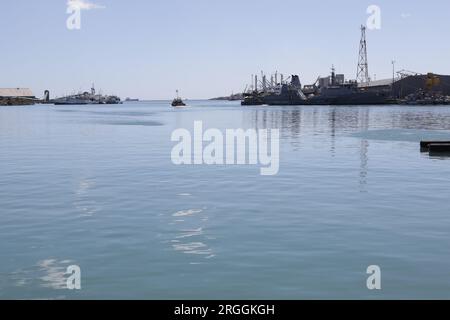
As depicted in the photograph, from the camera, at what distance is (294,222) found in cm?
1956

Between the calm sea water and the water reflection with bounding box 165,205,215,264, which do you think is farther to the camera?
the water reflection with bounding box 165,205,215,264

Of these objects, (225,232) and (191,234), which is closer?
(191,234)

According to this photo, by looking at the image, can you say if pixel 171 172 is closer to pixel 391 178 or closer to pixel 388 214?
pixel 391 178

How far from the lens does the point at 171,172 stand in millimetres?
34312

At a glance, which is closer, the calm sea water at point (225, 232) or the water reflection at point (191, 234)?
the calm sea water at point (225, 232)

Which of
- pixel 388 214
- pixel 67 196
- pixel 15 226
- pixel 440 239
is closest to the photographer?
pixel 440 239

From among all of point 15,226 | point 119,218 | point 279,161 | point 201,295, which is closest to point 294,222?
point 119,218

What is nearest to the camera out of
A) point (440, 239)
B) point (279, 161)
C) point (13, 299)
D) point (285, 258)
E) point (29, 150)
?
point (13, 299)

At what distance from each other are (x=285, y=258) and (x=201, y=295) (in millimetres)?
3562

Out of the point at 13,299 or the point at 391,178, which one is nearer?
the point at 13,299

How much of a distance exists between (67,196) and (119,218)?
6.06 m

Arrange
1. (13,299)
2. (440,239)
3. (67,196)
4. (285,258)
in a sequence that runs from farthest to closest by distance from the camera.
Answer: (67,196) < (440,239) < (285,258) < (13,299)

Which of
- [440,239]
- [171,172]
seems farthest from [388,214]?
[171,172]
